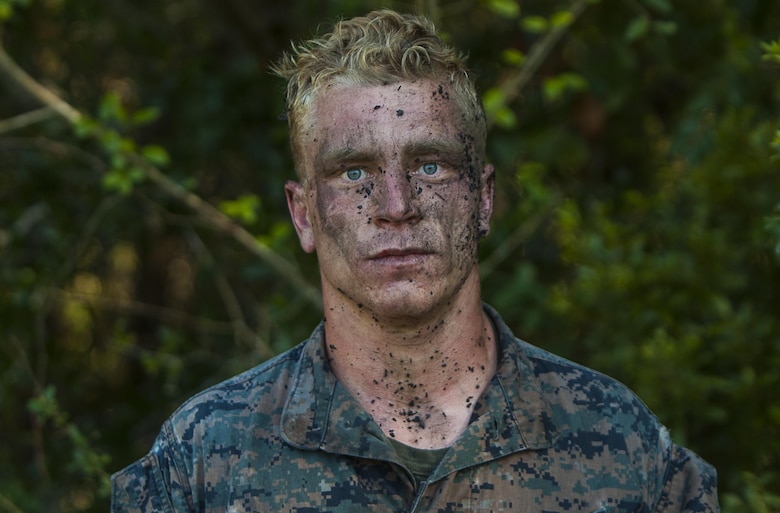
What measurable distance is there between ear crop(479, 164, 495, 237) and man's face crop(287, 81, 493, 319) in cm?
9

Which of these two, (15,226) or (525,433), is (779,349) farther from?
(15,226)

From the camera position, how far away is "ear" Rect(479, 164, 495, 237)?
2.45 meters

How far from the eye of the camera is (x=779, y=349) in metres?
3.46

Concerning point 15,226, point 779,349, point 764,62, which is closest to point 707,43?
point 764,62

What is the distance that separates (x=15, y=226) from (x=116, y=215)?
439mm

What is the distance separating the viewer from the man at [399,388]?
7.26 feet

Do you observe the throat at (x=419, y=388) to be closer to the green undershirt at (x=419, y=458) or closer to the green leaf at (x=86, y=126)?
the green undershirt at (x=419, y=458)

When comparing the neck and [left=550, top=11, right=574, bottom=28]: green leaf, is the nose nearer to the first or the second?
the neck

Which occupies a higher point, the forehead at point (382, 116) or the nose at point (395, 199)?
the forehead at point (382, 116)

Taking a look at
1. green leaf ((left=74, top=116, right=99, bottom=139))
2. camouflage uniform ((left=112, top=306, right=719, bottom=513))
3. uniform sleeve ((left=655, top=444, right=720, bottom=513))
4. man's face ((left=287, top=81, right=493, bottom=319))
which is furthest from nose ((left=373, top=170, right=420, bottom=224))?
green leaf ((left=74, top=116, right=99, bottom=139))

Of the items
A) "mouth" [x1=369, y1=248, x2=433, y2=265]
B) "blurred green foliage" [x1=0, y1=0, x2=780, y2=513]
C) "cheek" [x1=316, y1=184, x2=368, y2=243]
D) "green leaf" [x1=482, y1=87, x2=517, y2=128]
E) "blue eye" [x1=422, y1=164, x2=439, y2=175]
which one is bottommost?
"blurred green foliage" [x1=0, y1=0, x2=780, y2=513]

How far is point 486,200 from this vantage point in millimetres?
2479

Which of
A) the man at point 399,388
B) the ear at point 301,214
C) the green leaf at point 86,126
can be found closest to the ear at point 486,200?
the man at point 399,388

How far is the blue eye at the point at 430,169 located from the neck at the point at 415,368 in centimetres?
26
